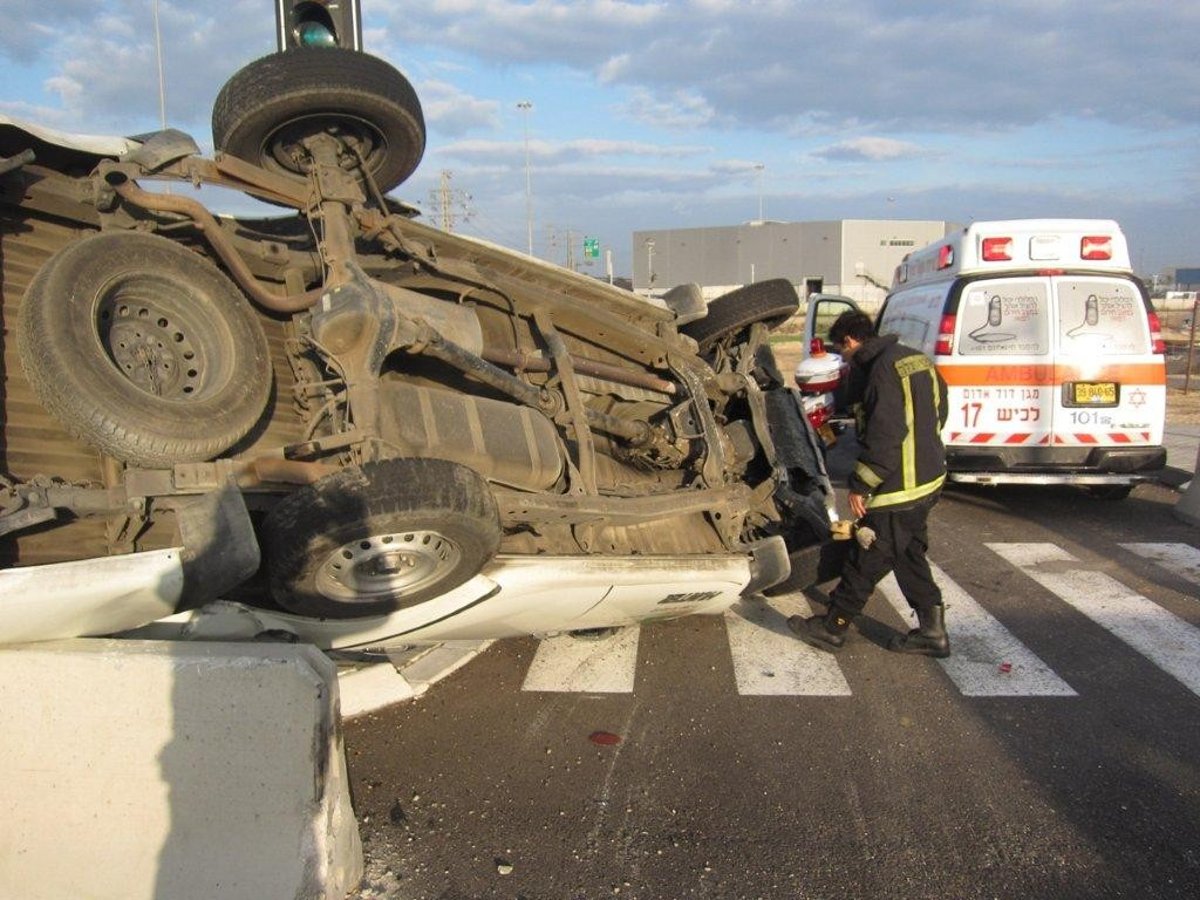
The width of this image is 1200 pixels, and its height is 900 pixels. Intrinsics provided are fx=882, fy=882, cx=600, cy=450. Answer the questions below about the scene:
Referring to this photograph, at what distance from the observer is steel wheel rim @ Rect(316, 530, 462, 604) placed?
287 centimetres

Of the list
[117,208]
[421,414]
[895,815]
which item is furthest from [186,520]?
[895,815]

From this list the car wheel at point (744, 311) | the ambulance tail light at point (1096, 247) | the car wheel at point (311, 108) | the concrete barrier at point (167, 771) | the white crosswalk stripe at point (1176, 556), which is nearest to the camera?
the concrete barrier at point (167, 771)

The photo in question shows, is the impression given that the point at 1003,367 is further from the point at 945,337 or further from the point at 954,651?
the point at 954,651

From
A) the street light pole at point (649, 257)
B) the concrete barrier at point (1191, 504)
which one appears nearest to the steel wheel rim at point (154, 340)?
the concrete barrier at point (1191, 504)

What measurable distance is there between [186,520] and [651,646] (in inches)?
104

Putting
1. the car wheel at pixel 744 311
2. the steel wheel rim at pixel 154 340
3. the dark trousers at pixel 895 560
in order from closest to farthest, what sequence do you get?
the steel wheel rim at pixel 154 340 < the dark trousers at pixel 895 560 < the car wheel at pixel 744 311

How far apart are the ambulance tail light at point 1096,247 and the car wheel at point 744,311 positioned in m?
3.28

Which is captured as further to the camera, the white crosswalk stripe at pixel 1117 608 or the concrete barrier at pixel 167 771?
the white crosswalk stripe at pixel 1117 608

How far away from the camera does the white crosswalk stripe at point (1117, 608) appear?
439 centimetres

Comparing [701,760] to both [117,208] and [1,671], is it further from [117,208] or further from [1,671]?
[117,208]

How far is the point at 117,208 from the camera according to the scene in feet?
11.0

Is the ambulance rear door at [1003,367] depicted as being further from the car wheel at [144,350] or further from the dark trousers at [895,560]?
the car wheel at [144,350]

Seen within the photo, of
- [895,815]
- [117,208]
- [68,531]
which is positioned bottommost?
[895,815]

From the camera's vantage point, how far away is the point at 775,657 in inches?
177
